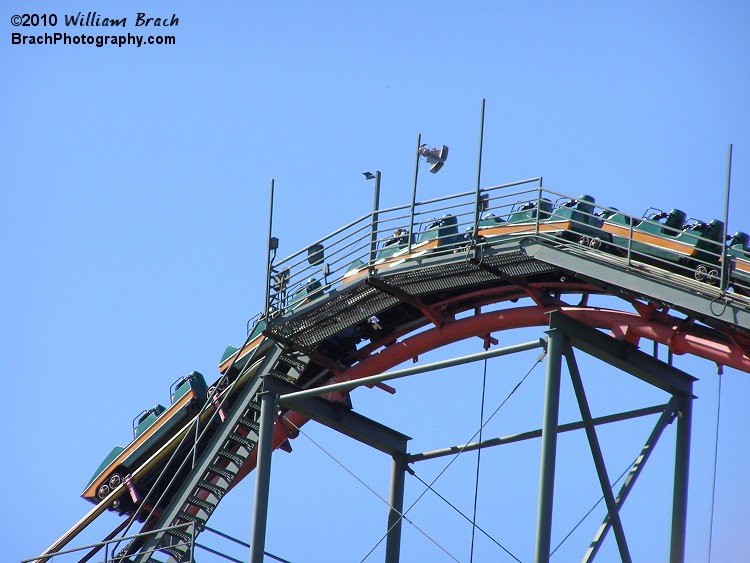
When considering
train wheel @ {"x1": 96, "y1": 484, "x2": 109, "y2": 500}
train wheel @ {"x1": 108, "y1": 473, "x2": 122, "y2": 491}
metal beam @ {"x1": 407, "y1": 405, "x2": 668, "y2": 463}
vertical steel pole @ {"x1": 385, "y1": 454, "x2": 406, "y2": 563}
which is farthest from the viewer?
train wheel @ {"x1": 96, "y1": 484, "x2": 109, "y2": 500}

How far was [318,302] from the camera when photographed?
32.0 meters

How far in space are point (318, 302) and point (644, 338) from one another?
6.38 metres

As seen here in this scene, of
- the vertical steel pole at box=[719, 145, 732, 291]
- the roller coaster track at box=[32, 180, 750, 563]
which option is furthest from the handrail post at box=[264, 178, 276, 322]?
the vertical steel pole at box=[719, 145, 732, 291]

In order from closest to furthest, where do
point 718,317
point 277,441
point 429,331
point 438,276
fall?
point 718,317 → point 438,276 → point 429,331 → point 277,441

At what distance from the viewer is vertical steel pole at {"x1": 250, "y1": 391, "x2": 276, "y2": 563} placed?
1252 inches

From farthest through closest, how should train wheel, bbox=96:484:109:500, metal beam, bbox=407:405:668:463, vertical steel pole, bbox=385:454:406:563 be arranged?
1. train wheel, bbox=96:484:109:500
2. vertical steel pole, bbox=385:454:406:563
3. metal beam, bbox=407:405:668:463

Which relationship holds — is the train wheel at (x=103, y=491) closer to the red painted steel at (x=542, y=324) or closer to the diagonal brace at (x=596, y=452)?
the red painted steel at (x=542, y=324)

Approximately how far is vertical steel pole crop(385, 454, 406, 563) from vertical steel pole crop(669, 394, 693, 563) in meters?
6.16

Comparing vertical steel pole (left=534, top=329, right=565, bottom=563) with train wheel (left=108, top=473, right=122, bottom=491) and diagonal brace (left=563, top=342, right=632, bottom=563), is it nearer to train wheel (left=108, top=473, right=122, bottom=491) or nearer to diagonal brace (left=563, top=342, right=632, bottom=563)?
diagonal brace (left=563, top=342, right=632, bottom=563)

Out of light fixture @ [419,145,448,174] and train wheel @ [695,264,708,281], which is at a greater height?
light fixture @ [419,145,448,174]

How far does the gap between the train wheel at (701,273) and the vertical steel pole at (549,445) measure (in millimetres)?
2456

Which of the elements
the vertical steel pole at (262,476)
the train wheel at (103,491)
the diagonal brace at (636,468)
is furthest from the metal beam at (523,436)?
the train wheel at (103,491)

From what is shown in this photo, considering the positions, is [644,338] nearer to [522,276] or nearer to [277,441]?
[522,276]

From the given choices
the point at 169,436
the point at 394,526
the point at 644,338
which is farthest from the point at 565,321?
the point at 169,436
